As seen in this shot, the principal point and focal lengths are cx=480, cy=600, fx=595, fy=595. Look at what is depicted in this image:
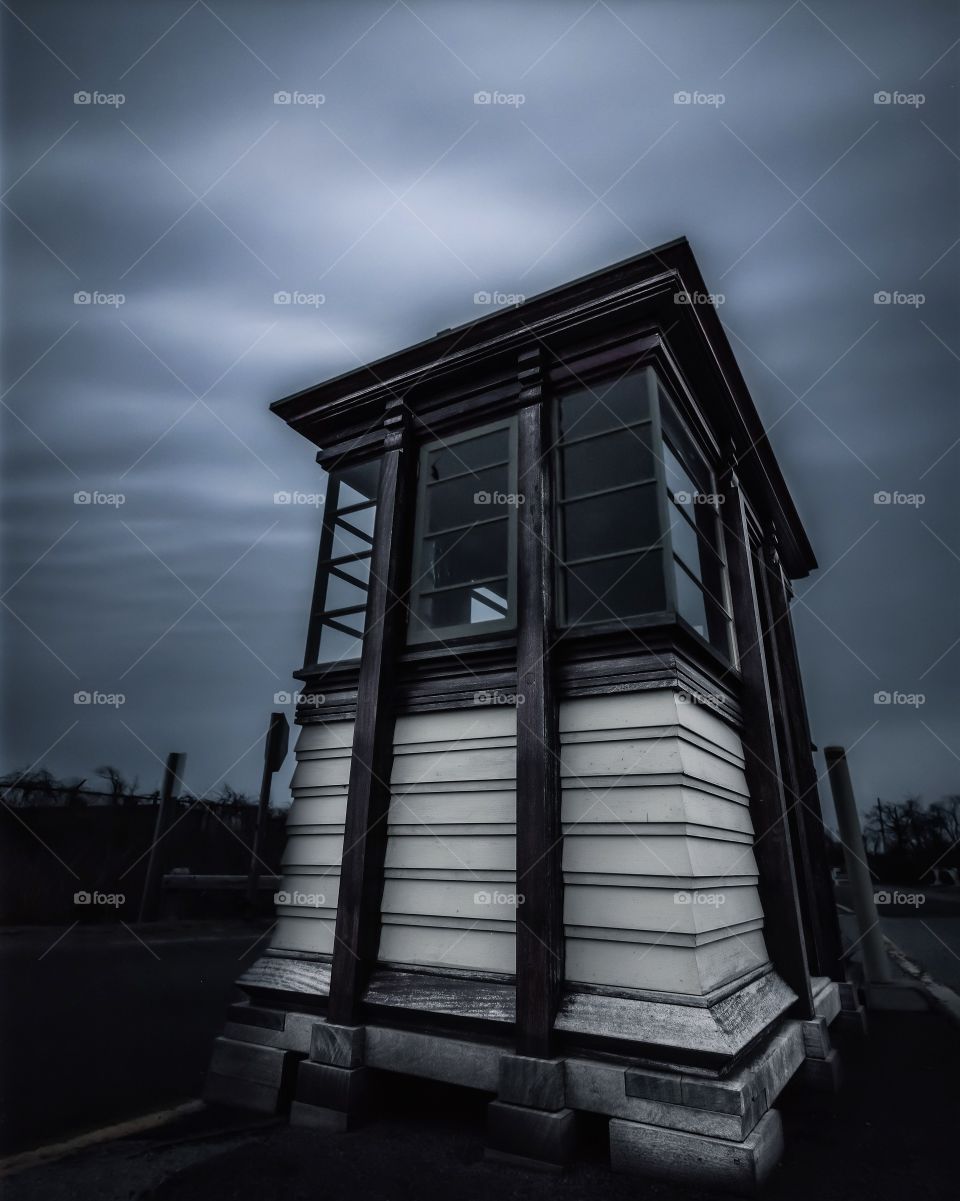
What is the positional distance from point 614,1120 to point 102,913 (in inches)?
401

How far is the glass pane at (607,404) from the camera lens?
464 centimetres

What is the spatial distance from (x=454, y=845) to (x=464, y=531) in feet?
7.91

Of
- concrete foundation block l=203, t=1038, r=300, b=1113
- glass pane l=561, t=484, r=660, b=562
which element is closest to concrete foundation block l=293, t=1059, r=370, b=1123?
concrete foundation block l=203, t=1038, r=300, b=1113

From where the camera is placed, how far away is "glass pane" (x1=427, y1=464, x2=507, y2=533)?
18.3 feet

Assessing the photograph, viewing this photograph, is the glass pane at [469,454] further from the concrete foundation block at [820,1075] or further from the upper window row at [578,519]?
the concrete foundation block at [820,1075]

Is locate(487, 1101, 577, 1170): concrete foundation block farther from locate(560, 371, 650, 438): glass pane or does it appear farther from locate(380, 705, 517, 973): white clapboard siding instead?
locate(560, 371, 650, 438): glass pane

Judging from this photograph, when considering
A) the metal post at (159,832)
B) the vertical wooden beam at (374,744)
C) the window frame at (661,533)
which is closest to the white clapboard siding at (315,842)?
the vertical wooden beam at (374,744)

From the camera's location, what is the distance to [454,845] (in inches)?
154

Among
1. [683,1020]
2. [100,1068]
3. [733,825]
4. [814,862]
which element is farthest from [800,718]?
[100,1068]

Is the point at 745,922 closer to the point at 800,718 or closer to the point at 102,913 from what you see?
the point at 800,718

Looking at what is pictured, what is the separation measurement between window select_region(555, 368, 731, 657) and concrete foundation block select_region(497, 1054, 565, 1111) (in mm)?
2445

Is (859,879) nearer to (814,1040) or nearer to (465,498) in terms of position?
(814,1040)

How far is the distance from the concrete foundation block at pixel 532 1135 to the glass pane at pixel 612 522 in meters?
4.49

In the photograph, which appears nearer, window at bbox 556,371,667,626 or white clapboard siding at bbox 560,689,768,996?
white clapboard siding at bbox 560,689,768,996
